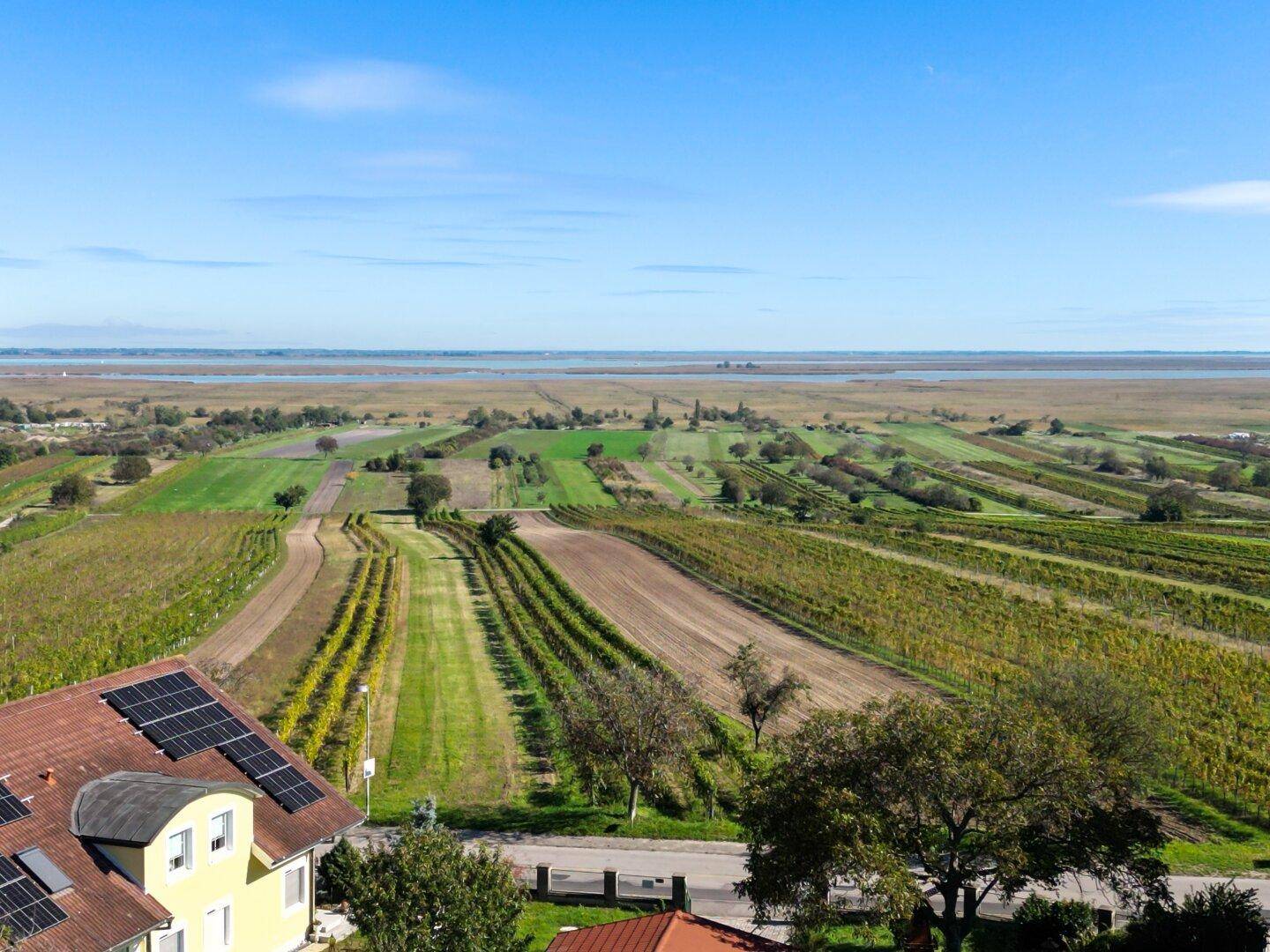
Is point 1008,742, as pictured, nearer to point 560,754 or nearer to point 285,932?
point 285,932

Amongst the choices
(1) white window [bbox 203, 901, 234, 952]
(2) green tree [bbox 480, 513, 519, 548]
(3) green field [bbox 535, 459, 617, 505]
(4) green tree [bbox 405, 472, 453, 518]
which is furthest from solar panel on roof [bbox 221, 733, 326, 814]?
(3) green field [bbox 535, 459, 617, 505]

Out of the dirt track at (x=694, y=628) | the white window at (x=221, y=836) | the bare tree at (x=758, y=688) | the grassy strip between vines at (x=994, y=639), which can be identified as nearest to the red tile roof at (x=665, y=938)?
the white window at (x=221, y=836)

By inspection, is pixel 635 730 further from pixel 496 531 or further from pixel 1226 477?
pixel 1226 477

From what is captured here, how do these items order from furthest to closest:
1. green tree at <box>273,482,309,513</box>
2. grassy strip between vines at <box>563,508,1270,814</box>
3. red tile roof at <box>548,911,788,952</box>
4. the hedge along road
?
green tree at <box>273,482,309,513</box>
the hedge along road
grassy strip between vines at <box>563,508,1270,814</box>
red tile roof at <box>548,911,788,952</box>

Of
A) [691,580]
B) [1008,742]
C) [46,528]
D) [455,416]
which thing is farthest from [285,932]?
[455,416]

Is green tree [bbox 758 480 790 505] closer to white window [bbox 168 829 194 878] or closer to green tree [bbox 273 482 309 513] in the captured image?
green tree [bbox 273 482 309 513]
